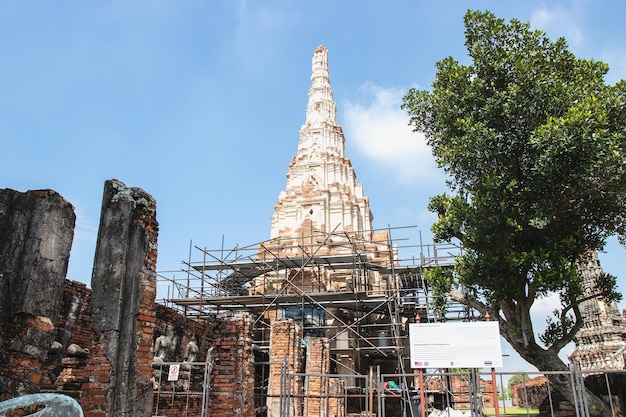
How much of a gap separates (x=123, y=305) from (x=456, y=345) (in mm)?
5279

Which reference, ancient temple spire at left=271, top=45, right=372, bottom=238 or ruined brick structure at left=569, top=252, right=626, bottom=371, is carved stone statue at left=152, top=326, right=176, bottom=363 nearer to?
ancient temple spire at left=271, top=45, right=372, bottom=238

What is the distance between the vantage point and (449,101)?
12.2m

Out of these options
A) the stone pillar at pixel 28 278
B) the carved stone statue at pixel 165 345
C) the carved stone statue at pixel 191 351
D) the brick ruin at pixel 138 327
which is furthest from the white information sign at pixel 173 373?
the stone pillar at pixel 28 278

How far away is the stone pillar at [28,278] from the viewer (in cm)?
453

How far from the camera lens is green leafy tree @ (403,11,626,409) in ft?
33.9

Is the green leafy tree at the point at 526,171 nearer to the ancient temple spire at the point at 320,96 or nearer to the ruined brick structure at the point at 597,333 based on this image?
the ruined brick structure at the point at 597,333

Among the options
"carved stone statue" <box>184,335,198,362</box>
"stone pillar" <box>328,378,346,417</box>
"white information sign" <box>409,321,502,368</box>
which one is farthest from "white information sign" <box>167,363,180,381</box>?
"stone pillar" <box>328,378,346,417</box>

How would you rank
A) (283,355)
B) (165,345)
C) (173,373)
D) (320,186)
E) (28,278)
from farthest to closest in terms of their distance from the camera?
(320,186), (283,355), (165,345), (173,373), (28,278)

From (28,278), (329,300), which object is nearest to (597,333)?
(329,300)

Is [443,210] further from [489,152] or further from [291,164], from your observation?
[291,164]

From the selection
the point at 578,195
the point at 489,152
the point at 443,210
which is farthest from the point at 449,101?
the point at 578,195

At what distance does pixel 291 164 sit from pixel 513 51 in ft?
61.2

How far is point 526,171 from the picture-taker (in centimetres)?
1134

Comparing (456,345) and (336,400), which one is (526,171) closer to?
(456,345)
